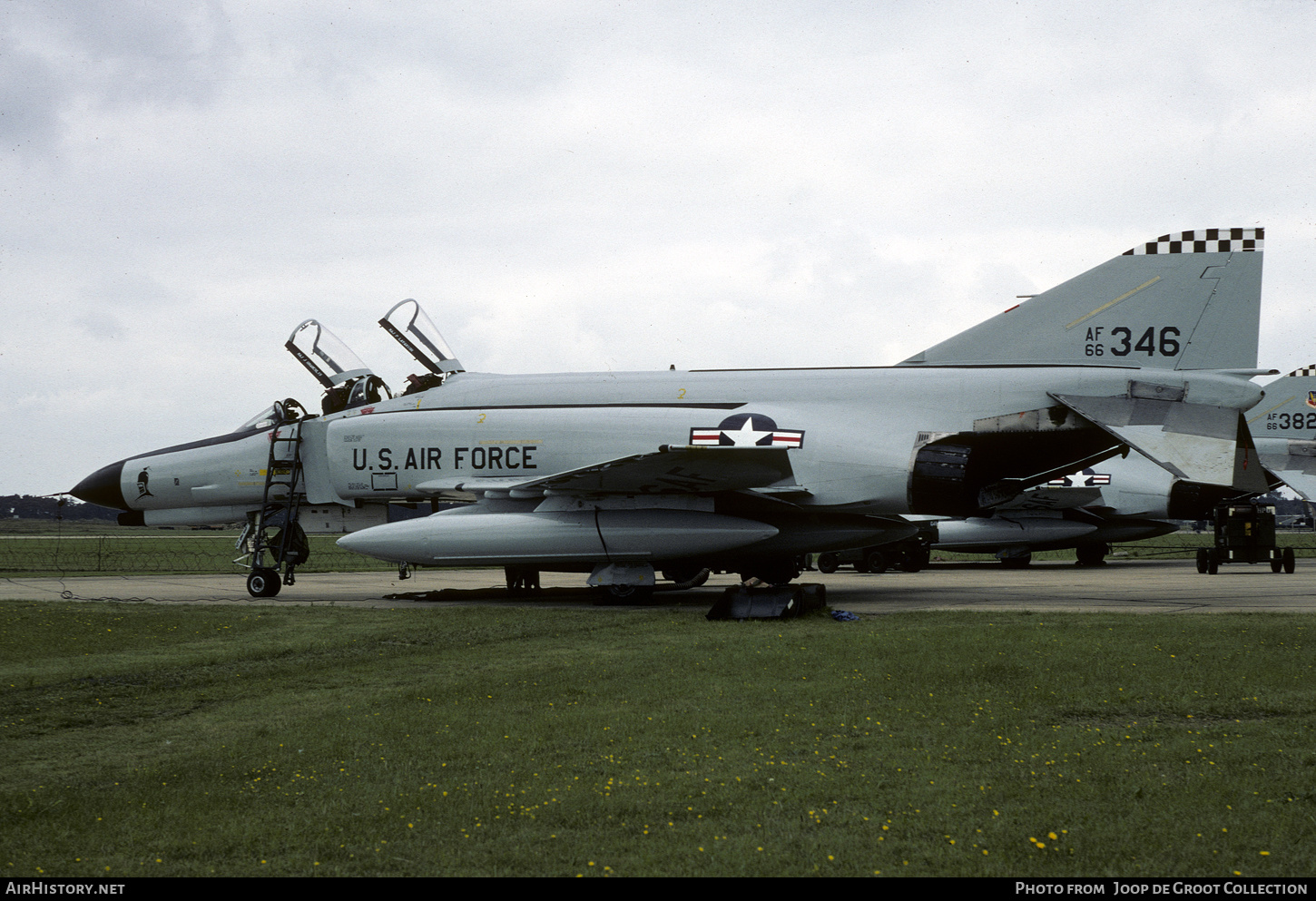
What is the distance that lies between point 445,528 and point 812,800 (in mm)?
10784

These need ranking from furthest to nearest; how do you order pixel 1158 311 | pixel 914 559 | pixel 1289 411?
1. pixel 1289 411
2. pixel 914 559
3. pixel 1158 311

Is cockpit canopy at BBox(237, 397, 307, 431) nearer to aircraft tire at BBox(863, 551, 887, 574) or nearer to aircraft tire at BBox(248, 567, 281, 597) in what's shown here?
aircraft tire at BBox(248, 567, 281, 597)

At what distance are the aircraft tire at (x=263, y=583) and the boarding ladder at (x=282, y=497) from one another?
178 mm

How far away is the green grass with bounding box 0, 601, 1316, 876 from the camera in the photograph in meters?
3.92

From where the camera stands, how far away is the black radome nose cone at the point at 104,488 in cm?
1780

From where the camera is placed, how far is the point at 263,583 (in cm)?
1688

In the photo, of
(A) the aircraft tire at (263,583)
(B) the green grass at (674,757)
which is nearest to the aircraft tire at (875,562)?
(A) the aircraft tire at (263,583)

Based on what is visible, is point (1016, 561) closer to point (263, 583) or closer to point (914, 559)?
point (914, 559)

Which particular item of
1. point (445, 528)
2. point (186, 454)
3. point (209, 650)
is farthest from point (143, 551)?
point (209, 650)

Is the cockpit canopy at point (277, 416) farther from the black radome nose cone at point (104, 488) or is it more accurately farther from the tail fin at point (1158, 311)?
the tail fin at point (1158, 311)

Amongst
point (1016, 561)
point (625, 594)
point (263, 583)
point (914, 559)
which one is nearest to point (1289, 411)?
point (1016, 561)

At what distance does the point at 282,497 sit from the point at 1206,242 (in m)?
15.1

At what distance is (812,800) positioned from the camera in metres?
4.57

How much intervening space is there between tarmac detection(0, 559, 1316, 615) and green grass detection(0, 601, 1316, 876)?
173 inches
